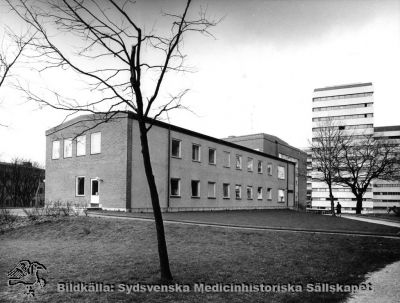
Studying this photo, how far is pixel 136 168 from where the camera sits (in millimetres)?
24219

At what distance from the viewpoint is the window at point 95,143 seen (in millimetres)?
25888

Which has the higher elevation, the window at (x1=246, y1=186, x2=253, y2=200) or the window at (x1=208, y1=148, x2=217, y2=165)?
the window at (x1=208, y1=148, x2=217, y2=165)

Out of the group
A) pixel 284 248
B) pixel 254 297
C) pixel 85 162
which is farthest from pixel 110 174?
pixel 254 297

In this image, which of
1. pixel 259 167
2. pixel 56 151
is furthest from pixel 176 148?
pixel 259 167

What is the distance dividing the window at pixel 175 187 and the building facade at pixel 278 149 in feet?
98.2

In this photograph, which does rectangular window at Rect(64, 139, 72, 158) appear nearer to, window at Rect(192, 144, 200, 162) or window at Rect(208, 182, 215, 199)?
window at Rect(192, 144, 200, 162)

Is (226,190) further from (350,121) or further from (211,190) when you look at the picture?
(350,121)

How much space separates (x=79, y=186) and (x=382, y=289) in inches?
923

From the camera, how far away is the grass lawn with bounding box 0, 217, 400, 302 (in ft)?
22.4

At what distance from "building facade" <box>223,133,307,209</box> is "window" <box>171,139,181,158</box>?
29.9 meters

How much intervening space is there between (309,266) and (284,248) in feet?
7.02

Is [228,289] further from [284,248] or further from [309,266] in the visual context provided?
[284,248]

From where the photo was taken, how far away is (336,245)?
488 inches

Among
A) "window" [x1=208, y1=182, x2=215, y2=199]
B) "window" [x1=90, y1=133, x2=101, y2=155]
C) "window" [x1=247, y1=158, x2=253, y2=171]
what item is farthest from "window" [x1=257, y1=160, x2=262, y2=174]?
"window" [x1=90, y1=133, x2=101, y2=155]
